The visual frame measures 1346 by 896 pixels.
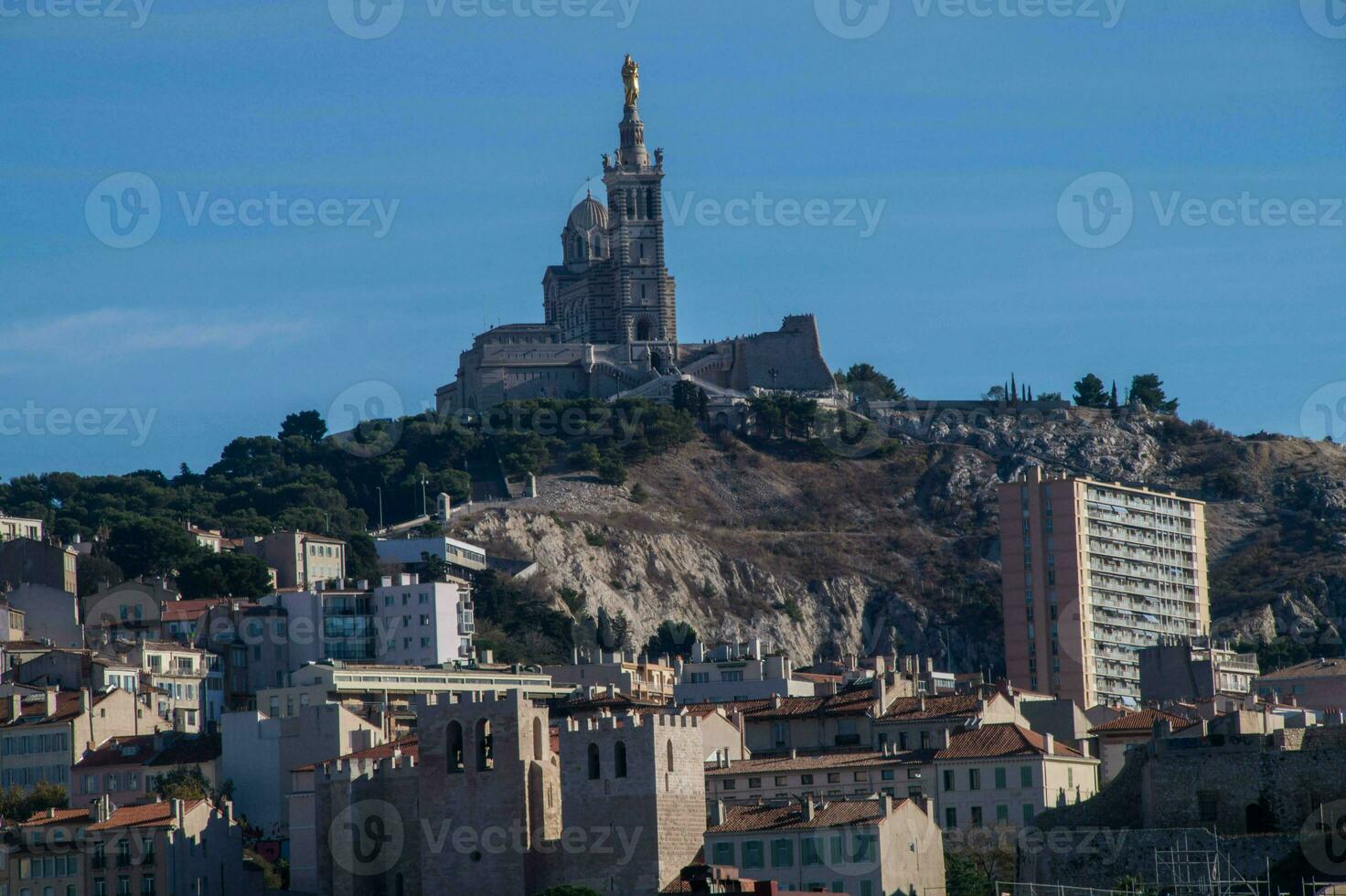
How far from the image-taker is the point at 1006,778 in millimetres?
88375

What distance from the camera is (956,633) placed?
18775cm

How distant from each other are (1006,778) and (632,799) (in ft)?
49.2

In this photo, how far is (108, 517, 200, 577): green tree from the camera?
157 meters

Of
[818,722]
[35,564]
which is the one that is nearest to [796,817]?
[818,722]

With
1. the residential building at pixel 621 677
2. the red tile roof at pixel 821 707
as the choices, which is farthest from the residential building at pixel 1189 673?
the red tile roof at pixel 821 707

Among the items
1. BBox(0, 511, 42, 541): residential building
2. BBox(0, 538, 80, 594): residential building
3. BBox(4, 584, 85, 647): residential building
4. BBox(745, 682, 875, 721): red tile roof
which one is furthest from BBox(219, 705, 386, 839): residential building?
BBox(0, 511, 42, 541): residential building

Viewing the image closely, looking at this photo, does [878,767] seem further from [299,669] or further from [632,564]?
[632,564]

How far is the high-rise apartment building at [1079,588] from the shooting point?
159 m

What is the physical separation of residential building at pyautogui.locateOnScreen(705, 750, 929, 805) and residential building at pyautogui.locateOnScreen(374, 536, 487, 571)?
71.0 metres

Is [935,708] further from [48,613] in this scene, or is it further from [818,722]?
[48,613]

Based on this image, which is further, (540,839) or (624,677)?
(624,677)

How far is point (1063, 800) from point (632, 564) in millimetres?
103952

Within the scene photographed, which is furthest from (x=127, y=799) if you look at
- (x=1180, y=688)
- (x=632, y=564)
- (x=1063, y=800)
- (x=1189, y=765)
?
(x=632, y=564)

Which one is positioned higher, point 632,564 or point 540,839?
point 632,564
